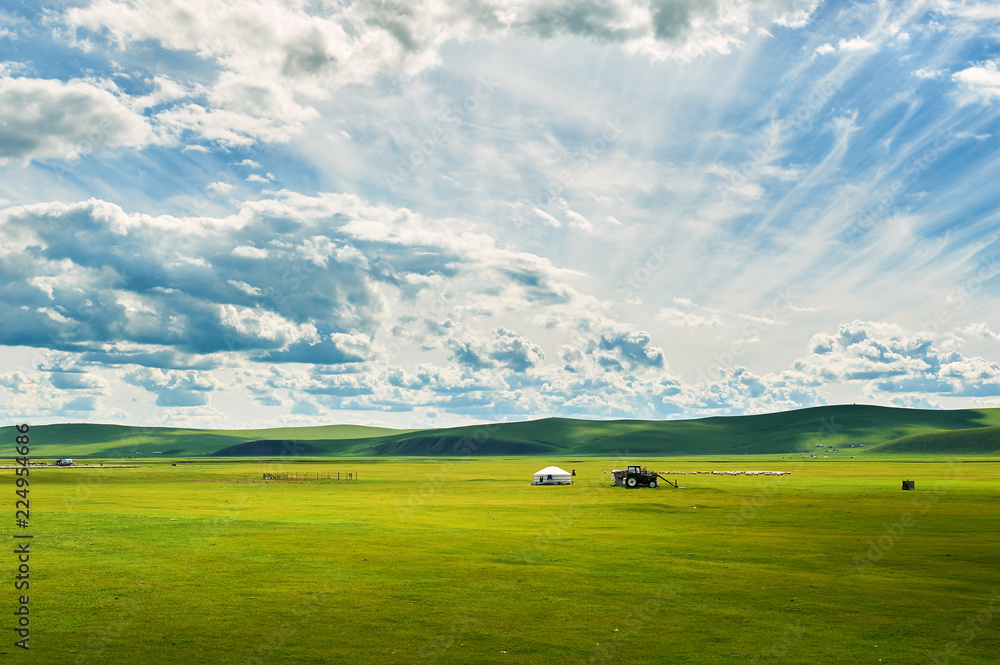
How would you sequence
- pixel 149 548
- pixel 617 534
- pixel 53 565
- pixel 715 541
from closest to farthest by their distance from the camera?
pixel 53 565
pixel 149 548
pixel 715 541
pixel 617 534

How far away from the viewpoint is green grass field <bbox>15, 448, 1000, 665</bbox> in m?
19.8

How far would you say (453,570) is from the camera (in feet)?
102

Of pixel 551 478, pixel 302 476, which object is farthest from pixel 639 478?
pixel 302 476

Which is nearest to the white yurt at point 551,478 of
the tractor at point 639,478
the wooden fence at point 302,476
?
the tractor at point 639,478

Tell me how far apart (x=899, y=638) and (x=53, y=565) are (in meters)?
30.6

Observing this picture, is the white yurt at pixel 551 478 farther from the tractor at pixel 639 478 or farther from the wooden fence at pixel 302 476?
the wooden fence at pixel 302 476

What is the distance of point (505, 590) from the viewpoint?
27172 millimetres

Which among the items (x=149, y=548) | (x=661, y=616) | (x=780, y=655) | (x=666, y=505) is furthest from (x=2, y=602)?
(x=666, y=505)

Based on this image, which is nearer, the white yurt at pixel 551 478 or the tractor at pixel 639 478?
the tractor at pixel 639 478

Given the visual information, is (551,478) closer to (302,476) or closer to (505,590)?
(302,476)

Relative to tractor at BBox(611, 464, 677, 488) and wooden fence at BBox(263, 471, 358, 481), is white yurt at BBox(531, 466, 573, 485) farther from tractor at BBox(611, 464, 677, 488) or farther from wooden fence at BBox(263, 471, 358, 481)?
wooden fence at BBox(263, 471, 358, 481)

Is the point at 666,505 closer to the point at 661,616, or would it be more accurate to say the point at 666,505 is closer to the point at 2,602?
the point at 661,616

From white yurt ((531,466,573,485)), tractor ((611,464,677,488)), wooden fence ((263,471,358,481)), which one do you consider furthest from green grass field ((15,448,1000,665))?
wooden fence ((263,471,358,481))

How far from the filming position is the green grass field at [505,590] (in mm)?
19797
